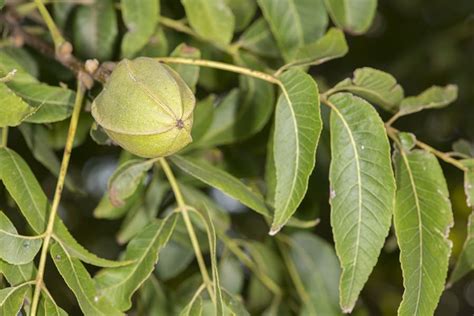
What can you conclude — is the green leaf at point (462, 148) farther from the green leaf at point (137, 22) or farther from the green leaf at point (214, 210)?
the green leaf at point (137, 22)

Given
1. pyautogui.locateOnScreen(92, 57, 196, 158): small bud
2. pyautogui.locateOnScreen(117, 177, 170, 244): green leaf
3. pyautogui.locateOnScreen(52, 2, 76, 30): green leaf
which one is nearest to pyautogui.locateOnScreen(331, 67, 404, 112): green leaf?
pyautogui.locateOnScreen(92, 57, 196, 158): small bud

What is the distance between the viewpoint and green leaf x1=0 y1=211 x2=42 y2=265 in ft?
4.72

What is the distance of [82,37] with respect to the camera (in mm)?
2088

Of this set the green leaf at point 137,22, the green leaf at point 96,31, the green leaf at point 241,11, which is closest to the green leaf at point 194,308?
the green leaf at point 137,22

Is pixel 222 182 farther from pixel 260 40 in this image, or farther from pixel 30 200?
pixel 260 40

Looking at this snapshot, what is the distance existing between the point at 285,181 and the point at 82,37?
2.59 ft

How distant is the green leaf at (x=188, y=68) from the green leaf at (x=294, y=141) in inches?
8.9

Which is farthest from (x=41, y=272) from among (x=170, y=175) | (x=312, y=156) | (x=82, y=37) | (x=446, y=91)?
(x=446, y=91)

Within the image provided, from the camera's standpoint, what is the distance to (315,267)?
2199mm

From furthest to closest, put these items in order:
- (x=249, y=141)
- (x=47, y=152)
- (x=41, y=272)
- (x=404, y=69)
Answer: (x=404, y=69) < (x=249, y=141) < (x=47, y=152) < (x=41, y=272)

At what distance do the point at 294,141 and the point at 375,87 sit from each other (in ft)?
0.85

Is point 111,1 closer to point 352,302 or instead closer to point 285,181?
point 285,181

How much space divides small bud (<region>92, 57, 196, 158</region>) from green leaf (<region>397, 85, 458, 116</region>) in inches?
19.9

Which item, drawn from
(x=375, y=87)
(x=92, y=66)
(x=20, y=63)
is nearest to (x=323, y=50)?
(x=375, y=87)
